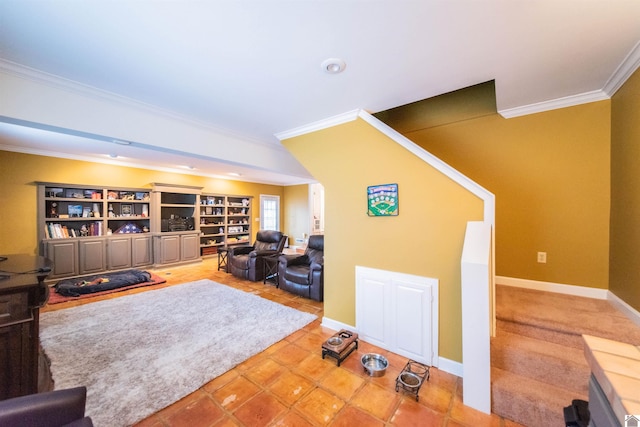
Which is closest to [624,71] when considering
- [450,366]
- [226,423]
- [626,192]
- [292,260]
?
[626,192]

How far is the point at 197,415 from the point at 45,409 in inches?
35.9

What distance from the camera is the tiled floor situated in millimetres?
1576

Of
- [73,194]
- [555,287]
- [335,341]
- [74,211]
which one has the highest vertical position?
[73,194]

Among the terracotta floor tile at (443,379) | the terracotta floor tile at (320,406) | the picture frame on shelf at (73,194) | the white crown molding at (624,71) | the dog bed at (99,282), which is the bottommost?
the terracotta floor tile at (443,379)

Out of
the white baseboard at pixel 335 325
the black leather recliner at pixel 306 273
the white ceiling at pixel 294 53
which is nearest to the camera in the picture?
the white ceiling at pixel 294 53

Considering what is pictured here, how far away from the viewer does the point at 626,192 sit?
6.35 feet

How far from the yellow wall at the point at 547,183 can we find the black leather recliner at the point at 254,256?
380 centimetres

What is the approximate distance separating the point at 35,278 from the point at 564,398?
3642 mm

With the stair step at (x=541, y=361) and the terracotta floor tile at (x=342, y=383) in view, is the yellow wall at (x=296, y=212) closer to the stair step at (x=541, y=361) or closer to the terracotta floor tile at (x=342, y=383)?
the terracotta floor tile at (x=342, y=383)

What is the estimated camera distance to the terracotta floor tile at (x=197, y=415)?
155 centimetres

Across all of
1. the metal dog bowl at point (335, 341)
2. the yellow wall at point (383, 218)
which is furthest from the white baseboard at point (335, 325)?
the metal dog bowl at point (335, 341)

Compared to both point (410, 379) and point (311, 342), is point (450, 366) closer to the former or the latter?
point (410, 379)

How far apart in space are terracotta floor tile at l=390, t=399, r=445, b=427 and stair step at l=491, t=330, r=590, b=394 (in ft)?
2.07

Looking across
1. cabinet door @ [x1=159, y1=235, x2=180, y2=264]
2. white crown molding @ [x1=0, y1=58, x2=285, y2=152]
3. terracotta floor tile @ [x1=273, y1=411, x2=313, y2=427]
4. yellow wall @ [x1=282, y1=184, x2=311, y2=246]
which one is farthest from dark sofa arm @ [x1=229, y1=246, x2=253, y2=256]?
terracotta floor tile @ [x1=273, y1=411, x2=313, y2=427]
